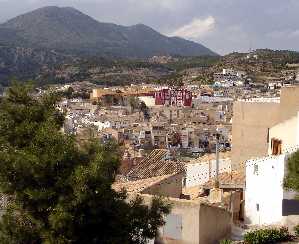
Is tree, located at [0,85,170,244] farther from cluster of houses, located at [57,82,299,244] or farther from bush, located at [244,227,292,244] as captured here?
bush, located at [244,227,292,244]

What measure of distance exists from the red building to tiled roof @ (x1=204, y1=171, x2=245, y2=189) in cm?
7854

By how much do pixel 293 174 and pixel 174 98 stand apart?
285ft

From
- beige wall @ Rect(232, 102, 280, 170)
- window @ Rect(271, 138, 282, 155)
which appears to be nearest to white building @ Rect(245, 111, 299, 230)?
window @ Rect(271, 138, 282, 155)

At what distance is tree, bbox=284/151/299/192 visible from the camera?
1344 cm

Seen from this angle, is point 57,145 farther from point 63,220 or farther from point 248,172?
point 248,172

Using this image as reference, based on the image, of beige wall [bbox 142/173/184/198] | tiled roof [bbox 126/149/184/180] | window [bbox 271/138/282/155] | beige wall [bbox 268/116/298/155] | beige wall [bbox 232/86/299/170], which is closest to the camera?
beige wall [bbox 142/173/184/198]

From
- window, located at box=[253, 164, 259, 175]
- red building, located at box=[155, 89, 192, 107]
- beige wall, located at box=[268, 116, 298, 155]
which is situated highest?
beige wall, located at box=[268, 116, 298, 155]

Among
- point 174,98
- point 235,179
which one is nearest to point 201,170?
point 235,179

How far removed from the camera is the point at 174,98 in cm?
10038

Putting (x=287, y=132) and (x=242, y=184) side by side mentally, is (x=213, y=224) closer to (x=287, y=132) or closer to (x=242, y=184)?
(x=242, y=184)

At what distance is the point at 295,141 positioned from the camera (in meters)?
17.3

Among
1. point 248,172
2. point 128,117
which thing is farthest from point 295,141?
point 128,117

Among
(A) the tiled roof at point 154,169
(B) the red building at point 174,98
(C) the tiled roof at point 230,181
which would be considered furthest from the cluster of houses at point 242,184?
(B) the red building at point 174,98

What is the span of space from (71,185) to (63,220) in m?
0.51
